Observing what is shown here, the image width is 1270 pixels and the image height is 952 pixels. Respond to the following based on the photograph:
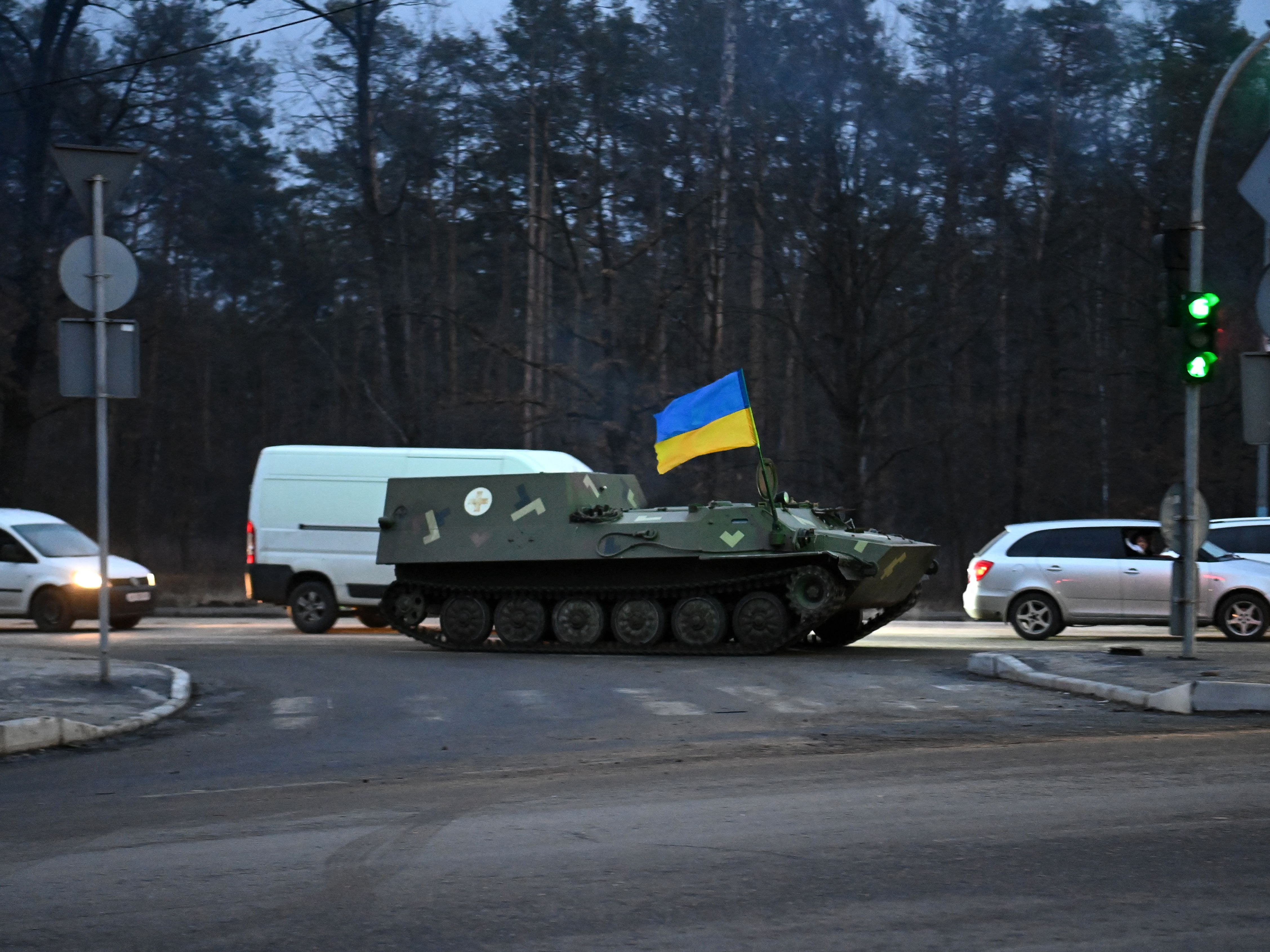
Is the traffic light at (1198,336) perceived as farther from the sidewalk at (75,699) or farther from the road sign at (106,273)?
the sidewalk at (75,699)

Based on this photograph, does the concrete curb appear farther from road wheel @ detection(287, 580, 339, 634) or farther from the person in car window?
the person in car window

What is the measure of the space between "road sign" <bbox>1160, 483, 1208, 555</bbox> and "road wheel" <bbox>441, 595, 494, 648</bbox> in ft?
27.1

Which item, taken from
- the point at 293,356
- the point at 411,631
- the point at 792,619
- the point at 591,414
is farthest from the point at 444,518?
the point at 293,356

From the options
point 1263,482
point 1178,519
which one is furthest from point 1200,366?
point 1263,482

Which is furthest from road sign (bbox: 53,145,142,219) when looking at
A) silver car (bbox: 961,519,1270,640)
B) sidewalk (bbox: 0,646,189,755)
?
silver car (bbox: 961,519,1270,640)

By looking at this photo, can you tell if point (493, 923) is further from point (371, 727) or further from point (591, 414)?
point (591, 414)

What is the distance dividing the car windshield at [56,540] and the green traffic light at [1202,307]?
15785mm

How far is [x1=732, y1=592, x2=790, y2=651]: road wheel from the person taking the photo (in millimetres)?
16656

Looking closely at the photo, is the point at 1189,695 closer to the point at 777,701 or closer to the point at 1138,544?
the point at 777,701

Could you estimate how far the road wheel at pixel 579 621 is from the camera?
17516 mm

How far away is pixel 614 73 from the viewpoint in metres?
32.7

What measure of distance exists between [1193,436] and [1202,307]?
1.21 meters

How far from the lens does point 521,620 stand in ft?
58.9

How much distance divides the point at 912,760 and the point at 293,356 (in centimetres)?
3835
